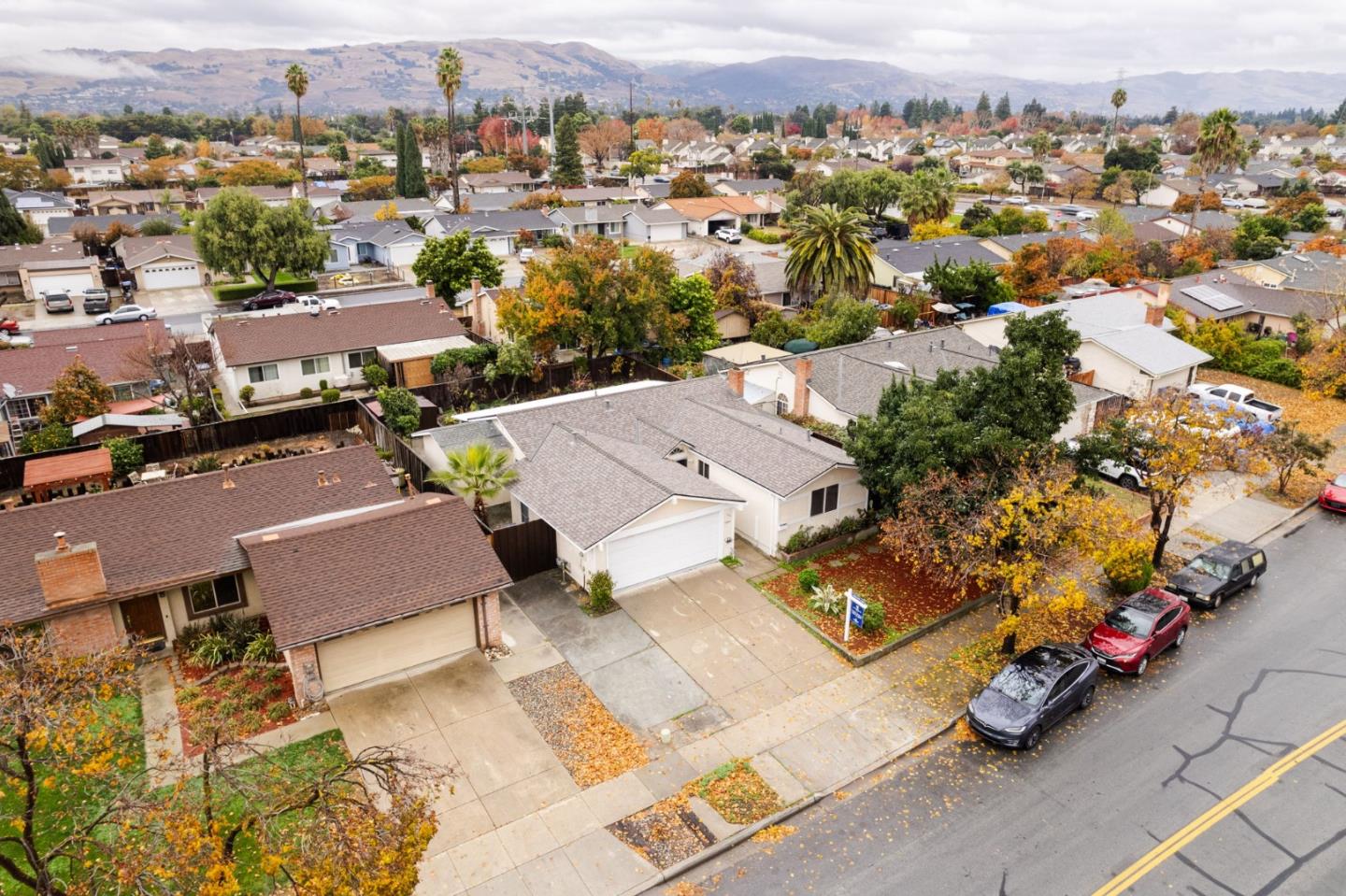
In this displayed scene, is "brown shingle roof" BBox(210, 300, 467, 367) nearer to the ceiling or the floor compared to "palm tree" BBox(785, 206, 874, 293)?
nearer to the floor

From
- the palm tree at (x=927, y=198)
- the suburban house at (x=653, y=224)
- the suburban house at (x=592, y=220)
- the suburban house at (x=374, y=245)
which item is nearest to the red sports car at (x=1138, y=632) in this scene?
the palm tree at (x=927, y=198)

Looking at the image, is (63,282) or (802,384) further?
(63,282)

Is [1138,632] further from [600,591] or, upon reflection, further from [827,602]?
[600,591]

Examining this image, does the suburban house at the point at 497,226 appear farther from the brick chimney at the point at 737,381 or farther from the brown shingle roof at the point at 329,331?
the brick chimney at the point at 737,381

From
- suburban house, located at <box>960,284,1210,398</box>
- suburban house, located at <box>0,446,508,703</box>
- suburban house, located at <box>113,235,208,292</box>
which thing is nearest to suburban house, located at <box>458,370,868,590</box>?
suburban house, located at <box>0,446,508,703</box>

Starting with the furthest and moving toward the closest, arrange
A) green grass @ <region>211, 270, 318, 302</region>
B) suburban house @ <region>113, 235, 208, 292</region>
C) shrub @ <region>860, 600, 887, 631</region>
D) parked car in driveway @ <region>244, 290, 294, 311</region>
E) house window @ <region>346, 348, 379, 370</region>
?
suburban house @ <region>113, 235, 208, 292</region>
green grass @ <region>211, 270, 318, 302</region>
parked car in driveway @ <region>244, 290, 294, 311</region>
house window @ <region>346, 348, 379, 370</region>
shrub @ <region>860, 600, 887, 631</region>

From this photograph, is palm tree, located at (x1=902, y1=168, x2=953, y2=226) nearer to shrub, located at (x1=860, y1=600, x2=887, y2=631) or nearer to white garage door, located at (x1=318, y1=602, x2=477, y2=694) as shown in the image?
shrub, located at (x1=860, y1=600, x2=887, y2=631)

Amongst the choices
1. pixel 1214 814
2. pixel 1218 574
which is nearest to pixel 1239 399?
pixel 1218 574
